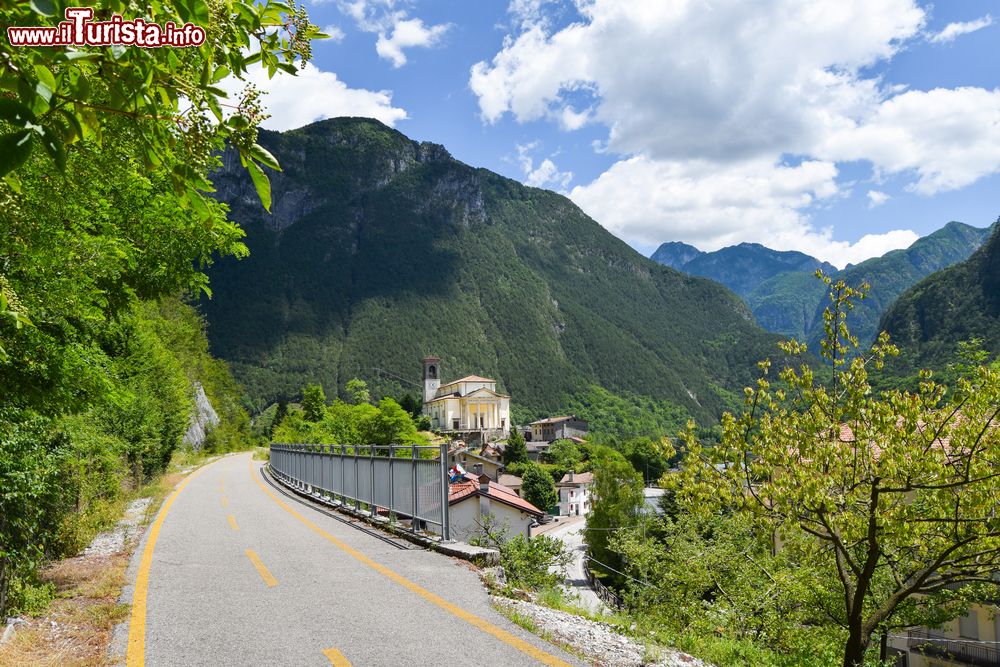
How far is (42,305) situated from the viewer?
5.88 meters

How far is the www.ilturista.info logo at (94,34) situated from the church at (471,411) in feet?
366

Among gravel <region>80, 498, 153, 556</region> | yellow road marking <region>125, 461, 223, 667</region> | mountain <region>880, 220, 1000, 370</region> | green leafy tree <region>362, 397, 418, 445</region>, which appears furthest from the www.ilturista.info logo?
mountain <region>880, 220, 1000, 370</region>

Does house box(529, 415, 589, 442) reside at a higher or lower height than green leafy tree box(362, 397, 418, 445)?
lower

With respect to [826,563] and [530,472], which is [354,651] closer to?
[826,563]

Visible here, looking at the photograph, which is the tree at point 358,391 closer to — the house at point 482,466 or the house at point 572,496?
the house at point 482,466

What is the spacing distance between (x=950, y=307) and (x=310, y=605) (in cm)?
13843

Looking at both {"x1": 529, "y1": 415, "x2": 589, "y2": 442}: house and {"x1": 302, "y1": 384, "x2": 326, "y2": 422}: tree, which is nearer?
{"x1": 302, "y1": 384, "x2": 326, "y2": 422}: tree

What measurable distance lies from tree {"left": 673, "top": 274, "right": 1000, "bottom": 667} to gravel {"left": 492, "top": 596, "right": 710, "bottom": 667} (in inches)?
115

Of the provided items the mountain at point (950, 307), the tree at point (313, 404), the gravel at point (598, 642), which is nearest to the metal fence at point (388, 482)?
the gravel at point (598, 642)

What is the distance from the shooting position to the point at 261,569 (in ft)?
29.3

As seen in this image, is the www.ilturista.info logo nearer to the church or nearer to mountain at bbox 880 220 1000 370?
mountain at bbox 880 220 1000 370

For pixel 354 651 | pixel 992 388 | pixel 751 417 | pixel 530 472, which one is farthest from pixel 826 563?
pixel 530 472

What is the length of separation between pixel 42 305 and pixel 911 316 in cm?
14199

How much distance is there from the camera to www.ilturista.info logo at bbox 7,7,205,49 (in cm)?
161
